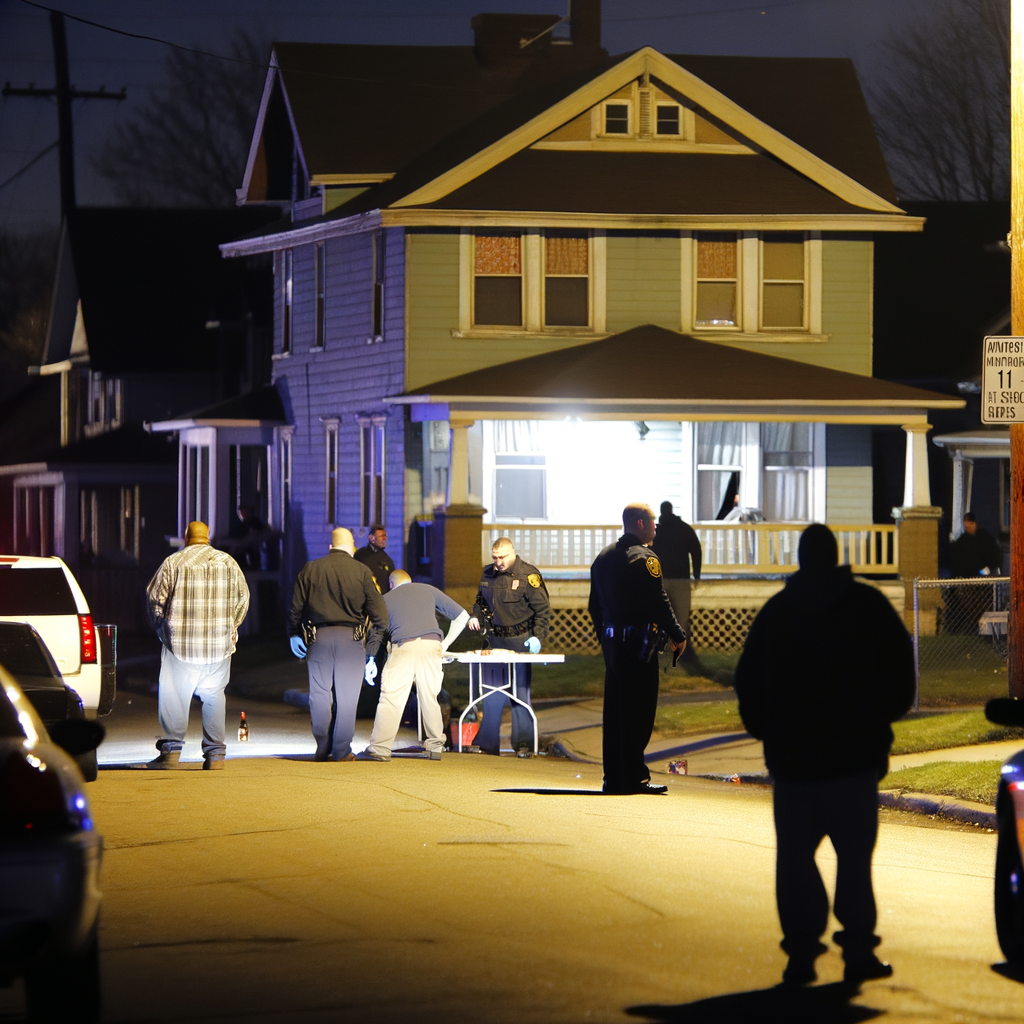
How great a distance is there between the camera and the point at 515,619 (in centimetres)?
1738

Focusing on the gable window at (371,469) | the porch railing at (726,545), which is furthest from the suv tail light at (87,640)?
the gable window at (371,469)

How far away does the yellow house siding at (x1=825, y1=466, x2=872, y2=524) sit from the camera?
30.3 metres

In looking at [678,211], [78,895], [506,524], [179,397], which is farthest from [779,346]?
[78,895]

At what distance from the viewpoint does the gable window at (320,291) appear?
32188 mm

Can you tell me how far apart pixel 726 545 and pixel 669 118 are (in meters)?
Result: 7.20

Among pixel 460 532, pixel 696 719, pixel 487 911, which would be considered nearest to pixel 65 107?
pixel 460 532

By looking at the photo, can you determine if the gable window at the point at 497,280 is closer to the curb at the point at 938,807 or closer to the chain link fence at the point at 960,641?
the chain link fence at the point at 960,641

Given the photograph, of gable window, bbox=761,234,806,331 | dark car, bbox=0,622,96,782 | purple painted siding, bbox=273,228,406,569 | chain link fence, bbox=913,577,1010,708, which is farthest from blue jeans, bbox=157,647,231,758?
gable window, bbox=761,234,806,331

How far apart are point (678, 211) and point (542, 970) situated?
2242cm

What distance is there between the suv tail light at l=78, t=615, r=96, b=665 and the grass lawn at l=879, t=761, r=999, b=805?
21.4 ft

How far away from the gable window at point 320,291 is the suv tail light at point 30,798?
26020 millimetres

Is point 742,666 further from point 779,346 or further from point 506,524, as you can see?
point 779,346

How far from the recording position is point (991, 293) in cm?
3828

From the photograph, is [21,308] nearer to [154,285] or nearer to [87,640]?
[154,285]
